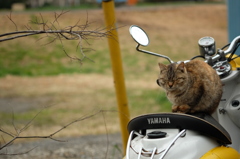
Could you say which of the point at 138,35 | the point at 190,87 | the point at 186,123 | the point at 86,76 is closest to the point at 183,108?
the point at 190,87

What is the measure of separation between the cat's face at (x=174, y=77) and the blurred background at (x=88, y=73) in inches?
43.3

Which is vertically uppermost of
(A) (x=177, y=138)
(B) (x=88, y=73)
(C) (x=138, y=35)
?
(C) (x=138, y=35)

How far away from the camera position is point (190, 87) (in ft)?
10.3

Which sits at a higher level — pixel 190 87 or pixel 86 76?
pixel 190 87

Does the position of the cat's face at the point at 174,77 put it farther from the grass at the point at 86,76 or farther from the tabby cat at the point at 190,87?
the grass at the point at 86,76

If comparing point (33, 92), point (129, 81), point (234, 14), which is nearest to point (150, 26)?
point (129, 81)

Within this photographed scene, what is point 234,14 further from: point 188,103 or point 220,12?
point 220,12

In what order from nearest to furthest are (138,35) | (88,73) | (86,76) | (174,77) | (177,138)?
(177,138)
(174,77)
(138,35)
(86,76)
(88,73)

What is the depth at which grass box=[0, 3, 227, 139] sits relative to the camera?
30.3 feet

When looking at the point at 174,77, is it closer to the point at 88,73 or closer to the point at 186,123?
the point at 186,123

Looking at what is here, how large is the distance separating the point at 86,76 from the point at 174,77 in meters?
11.2

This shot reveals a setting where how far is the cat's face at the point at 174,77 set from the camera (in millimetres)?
3066

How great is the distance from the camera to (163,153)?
2711 millimetres

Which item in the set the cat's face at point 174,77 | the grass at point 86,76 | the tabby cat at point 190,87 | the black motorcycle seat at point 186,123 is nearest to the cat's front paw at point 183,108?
the tabby cat at point 190,87
